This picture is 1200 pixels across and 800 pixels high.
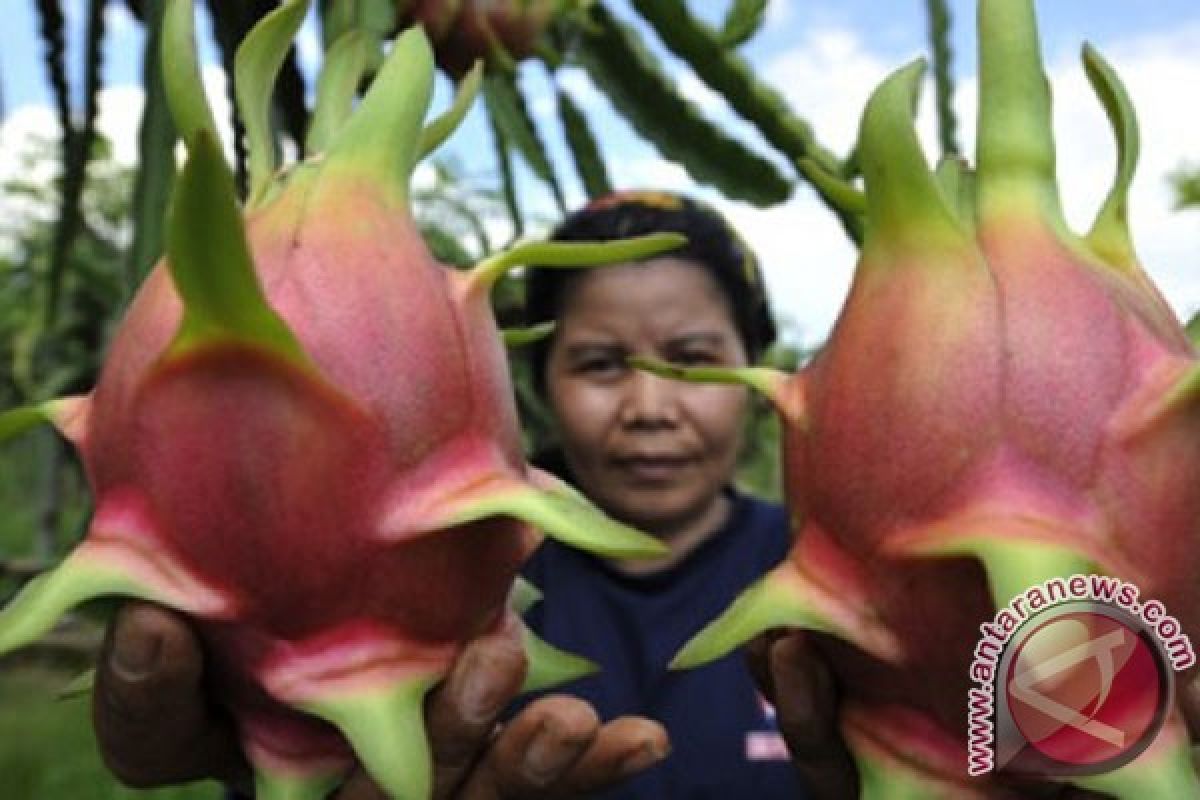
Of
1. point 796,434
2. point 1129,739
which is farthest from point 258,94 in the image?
point 1129,739

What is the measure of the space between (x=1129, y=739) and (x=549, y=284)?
82 cm

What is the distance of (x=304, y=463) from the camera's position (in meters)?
0.42

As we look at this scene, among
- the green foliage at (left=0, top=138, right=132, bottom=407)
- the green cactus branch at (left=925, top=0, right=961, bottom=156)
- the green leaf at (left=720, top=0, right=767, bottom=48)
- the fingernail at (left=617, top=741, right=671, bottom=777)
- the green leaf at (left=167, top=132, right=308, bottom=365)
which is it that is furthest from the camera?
the green foliage at (left=0, top=138, right=132, bottom=407)

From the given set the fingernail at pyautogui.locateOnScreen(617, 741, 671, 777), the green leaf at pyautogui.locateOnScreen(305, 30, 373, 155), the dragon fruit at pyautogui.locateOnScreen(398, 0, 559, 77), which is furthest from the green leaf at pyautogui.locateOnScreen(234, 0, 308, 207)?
the dragon fruit at pyautogui.locateOnScreen(398, 0, 559, 77)

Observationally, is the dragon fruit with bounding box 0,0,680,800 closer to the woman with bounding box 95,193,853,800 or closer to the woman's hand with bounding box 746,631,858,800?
the woman's hand with bounding box 746,631,858,800

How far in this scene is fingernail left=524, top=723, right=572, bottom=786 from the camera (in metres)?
0.56

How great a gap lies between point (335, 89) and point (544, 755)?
0.26m

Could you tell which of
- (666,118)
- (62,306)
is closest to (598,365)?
(666,118)

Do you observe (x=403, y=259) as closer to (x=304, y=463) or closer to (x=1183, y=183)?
(x=304, y=463)

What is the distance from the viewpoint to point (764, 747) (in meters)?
1.07

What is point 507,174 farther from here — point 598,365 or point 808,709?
point 808,709

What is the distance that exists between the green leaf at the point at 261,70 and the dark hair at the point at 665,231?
624 mm

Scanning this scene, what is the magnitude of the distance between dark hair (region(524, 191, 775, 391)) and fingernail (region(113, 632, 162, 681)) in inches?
27.7

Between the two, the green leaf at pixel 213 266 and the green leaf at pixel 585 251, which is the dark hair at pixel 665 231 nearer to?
the green leaf at pixel 585 251
